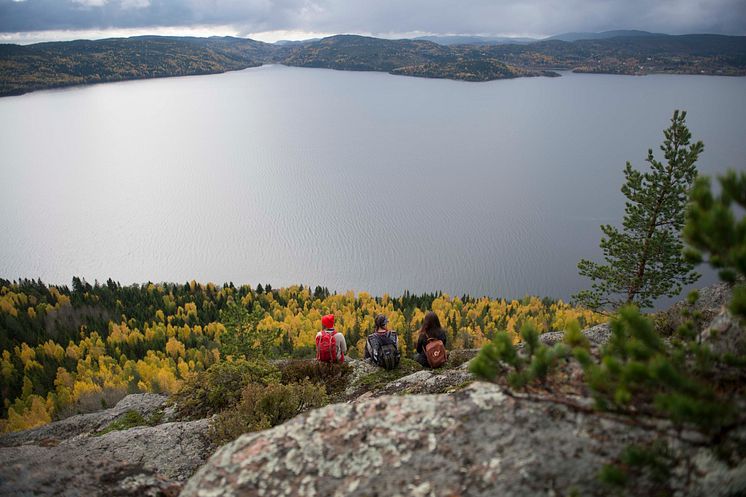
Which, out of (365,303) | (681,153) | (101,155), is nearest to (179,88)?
(101,155)

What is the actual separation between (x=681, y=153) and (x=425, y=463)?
11649 mm

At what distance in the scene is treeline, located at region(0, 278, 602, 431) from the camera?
13.3 metres

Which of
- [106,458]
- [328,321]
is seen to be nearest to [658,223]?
[328,321]

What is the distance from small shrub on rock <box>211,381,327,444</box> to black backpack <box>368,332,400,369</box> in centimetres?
156

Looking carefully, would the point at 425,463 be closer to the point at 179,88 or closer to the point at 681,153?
the point at 681,153

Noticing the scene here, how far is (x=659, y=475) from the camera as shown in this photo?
2.36m

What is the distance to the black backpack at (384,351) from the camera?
801 centimetres

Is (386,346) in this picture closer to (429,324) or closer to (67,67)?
(429,324)

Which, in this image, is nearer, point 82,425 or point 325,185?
point 82,425

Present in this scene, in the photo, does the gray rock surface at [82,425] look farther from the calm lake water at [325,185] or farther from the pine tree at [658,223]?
the calm lake water at [325,185]

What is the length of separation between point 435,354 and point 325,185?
1642 inches

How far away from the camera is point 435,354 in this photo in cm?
795

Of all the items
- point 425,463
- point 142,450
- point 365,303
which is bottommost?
point 365,303

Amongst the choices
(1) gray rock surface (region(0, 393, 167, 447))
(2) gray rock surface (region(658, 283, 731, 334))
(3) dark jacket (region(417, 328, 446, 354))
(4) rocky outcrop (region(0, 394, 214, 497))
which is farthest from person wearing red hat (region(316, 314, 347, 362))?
(2) gray rock surface (region(658, 283, 731, 334))
